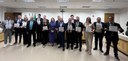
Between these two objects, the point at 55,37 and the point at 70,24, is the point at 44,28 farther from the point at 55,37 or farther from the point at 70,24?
the point at 70,24

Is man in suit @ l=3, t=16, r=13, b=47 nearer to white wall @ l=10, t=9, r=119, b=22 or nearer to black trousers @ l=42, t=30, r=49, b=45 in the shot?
black trousers @ l=42, t=30, r=49, b=45

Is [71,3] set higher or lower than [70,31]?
higher

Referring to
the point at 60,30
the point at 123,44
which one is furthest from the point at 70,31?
the point at 123,44

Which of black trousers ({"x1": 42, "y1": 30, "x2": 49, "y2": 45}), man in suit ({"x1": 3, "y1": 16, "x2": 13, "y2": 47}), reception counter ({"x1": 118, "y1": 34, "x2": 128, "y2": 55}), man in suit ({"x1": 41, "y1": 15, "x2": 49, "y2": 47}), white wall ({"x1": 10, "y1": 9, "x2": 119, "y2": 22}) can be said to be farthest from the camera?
white wall ({"x1": 10, "y1": 9, "x2": 119, "y2": 22})

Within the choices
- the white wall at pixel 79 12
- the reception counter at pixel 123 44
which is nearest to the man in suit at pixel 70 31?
the reception counter at pixel 123 44

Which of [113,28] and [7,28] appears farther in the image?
[7,28]

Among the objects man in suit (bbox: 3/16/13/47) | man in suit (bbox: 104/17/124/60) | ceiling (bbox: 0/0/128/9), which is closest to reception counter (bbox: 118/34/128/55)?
man in suit (bbox: 104/17/124/60)

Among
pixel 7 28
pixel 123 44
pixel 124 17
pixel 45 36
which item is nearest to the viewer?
pixel 123 44

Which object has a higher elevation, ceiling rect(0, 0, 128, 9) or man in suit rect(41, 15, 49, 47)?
ceiling rect(0, 0, 128, 9)

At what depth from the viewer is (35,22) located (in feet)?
23.6

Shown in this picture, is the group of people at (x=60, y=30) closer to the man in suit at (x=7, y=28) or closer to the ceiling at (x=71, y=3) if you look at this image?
the man in suit at (x=7, y=28)

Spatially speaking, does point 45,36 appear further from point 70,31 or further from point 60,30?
point 70,31

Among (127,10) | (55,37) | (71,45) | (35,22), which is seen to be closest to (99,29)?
(71,45)

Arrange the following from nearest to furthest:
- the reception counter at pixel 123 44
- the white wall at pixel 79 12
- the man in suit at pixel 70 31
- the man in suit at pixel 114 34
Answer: the man in suit at pixel 114 34, the reception counter at pixel 123 44, the man in suit at pixel 70 31, the white wall at pixel 79 12
